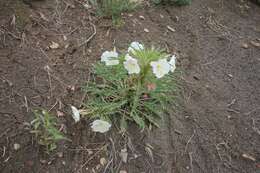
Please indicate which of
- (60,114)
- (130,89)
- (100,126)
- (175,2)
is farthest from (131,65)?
(175,2)

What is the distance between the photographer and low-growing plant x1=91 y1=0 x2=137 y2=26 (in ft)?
9.65

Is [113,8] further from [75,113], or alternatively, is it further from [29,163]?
[29,163]

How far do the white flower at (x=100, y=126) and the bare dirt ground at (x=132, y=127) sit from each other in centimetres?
10

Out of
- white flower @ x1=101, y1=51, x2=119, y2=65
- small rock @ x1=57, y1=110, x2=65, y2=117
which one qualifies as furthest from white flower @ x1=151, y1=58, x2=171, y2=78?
small rock @ x1=57, y1=110, x2=65, y2=117

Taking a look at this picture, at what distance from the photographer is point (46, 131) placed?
6.51 ft

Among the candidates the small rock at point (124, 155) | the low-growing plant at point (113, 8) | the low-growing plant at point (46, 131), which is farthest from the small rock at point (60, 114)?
the low-growing plant at point (113, 8)

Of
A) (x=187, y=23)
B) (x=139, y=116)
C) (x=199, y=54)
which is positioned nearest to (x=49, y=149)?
(x=139, y=116)

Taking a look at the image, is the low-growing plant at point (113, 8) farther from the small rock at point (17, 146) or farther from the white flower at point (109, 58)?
the small rock at point (17, 146)

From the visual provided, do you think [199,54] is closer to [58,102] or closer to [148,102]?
[148,102]

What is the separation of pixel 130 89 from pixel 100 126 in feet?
1.29

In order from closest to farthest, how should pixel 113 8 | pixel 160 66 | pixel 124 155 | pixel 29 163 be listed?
pixel 29 163, pixel 160 66, pixel 124 155, pixel 113 8

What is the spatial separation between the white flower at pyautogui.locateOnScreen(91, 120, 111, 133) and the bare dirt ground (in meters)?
0.10

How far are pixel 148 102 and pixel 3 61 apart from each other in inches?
43.7

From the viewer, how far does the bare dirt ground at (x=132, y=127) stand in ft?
6.90
